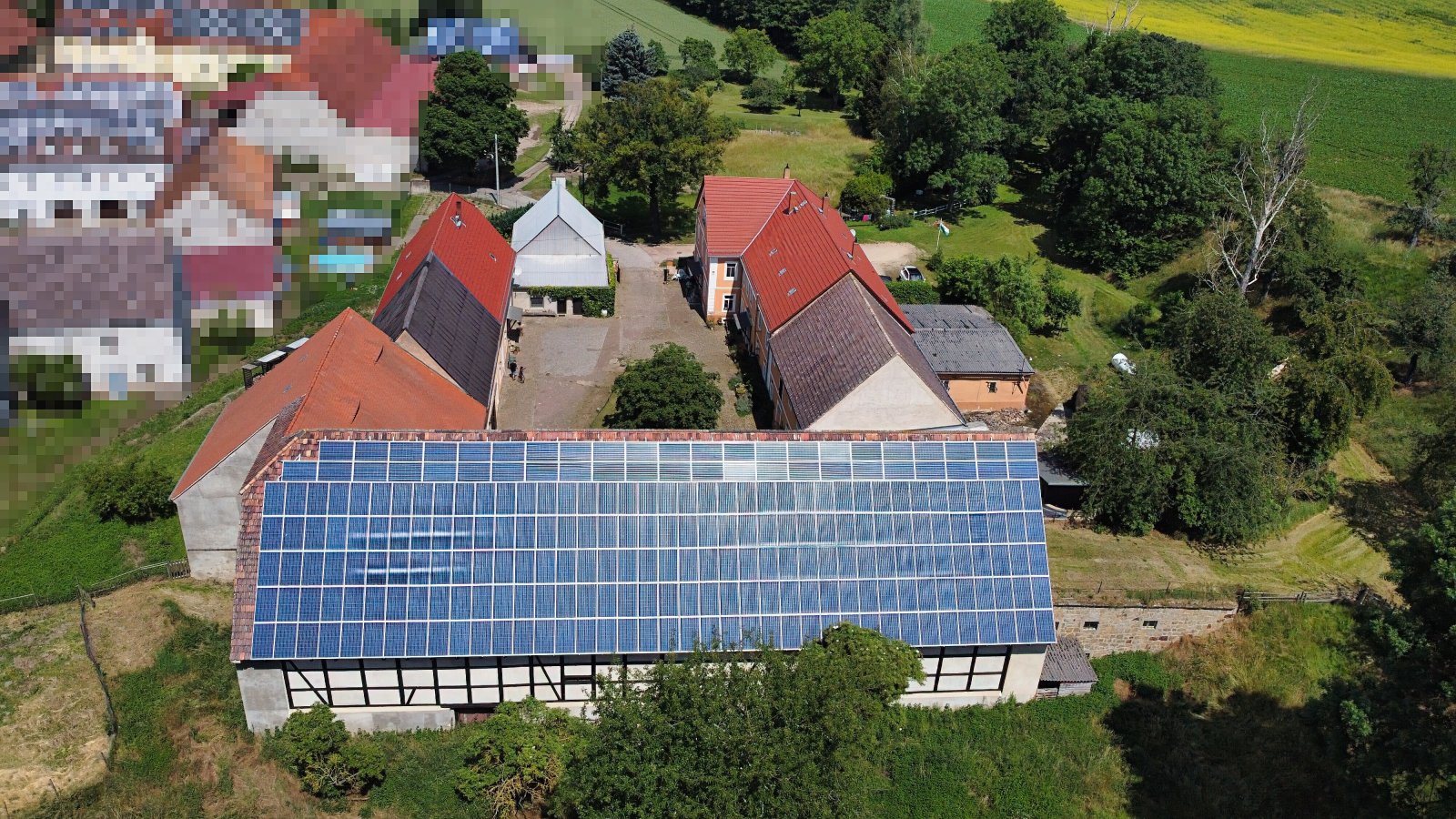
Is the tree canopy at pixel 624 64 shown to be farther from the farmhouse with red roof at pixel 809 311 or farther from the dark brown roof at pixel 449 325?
the dark brown roof at pixel 449 325

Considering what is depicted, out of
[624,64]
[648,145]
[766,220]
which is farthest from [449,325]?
[624,64]

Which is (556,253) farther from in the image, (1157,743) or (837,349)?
(1157,743)

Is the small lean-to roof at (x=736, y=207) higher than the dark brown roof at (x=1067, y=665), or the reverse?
the small lean-to roof at (x=736, y=207)

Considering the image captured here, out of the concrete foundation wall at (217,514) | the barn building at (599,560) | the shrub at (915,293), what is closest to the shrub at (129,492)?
the concrete foundation wall at (217,514)

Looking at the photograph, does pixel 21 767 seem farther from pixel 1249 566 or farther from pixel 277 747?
pixel 1249 566

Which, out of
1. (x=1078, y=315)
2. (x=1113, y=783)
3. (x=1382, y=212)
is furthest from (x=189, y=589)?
(x=1382, y=212)

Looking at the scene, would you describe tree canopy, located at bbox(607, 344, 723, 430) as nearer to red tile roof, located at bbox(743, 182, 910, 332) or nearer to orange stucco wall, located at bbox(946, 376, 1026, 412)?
red tile roof, located at bbox(743, 182, 910, 332)
